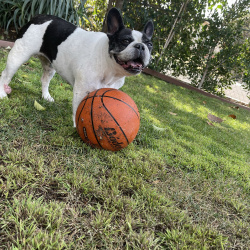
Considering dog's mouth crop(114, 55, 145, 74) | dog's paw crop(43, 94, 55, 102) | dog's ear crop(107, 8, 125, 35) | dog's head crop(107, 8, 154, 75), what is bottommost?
dog's paw crop(43, 94, 55, 102)

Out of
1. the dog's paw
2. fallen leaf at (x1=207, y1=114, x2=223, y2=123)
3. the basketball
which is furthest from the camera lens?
fallen leaf at (x1=207, y1=114, x2=223, y2=123)

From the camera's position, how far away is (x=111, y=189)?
2.10 meters

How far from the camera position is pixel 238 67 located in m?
9.06

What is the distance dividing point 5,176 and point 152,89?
18.3ft

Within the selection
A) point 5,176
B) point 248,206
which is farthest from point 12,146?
point 248,206

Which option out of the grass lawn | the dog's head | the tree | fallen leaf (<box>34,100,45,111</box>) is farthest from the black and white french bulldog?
the tree

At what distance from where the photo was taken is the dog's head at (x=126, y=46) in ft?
8.46

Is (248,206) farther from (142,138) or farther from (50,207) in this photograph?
(50,207)

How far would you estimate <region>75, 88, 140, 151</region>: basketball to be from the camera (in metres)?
2.48

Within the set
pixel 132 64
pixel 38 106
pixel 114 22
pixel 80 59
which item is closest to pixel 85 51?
pixel 80 59

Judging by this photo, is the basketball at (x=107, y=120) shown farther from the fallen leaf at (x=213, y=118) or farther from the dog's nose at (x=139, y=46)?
the fallen leaf at (x=213, y=118)

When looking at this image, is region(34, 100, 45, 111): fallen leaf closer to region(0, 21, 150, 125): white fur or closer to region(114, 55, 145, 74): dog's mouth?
region(0, 21, 150, 125): white fur

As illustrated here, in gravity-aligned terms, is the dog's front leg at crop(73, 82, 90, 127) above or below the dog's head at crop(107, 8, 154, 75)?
below

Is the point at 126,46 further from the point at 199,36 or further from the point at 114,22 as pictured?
the point at 199,36
